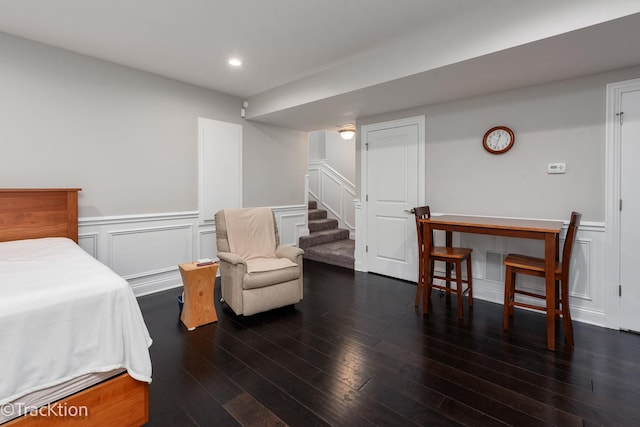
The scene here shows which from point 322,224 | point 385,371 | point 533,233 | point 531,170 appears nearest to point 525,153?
point 531,170

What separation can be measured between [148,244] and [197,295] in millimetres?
1274

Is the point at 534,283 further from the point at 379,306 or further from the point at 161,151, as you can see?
the point at 161,151

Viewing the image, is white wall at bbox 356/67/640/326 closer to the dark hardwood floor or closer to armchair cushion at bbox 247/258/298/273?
the dark hardwood floor

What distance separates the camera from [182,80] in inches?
142

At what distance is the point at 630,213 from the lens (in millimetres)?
2520

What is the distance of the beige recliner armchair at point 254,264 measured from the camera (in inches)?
107

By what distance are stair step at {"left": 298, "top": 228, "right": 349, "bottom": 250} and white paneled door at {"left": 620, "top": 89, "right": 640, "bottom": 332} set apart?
381cm

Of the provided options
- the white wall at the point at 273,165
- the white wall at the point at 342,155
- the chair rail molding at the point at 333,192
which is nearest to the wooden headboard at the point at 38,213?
the white wall at the point at 273,165

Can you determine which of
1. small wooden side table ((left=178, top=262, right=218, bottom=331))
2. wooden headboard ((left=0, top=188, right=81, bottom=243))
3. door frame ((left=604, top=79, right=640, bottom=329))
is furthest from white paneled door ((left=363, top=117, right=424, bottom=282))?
wooden headboard ((left=0, top=188, right=81, bottom=243))

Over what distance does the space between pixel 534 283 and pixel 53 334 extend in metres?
3.62

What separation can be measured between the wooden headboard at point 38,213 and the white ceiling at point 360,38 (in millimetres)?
1338

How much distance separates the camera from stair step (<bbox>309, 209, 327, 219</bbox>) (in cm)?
609

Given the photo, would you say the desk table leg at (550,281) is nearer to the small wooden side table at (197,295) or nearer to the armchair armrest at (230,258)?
the armchair armrest at (230,258)

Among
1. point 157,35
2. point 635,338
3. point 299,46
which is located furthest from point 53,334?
point 635,338
